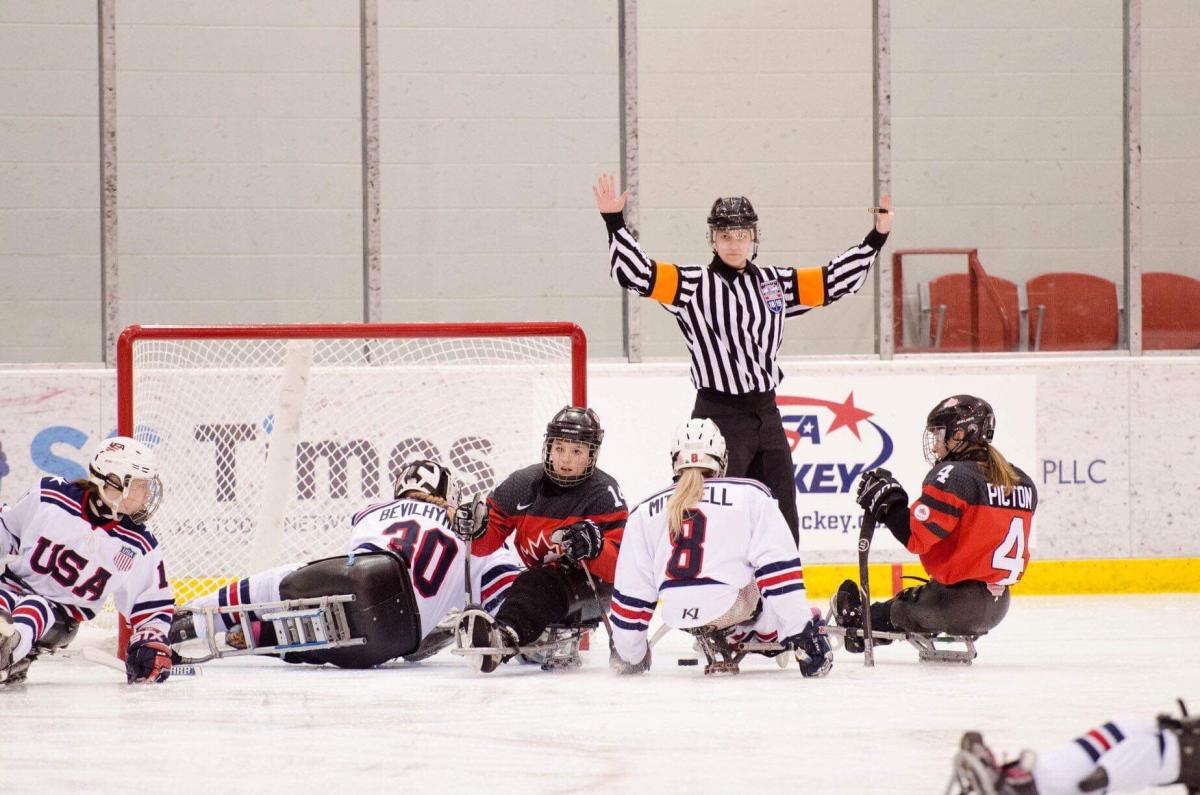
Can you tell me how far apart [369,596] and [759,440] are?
55.6 inches

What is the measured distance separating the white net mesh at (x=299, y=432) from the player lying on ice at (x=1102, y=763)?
3.91 meters

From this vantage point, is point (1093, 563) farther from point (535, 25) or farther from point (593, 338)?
point (535, 25)

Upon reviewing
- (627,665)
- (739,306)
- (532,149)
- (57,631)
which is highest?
(532,149)

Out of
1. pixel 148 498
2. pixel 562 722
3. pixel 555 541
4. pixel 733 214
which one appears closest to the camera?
pixel 562 722

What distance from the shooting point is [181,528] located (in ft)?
20.3

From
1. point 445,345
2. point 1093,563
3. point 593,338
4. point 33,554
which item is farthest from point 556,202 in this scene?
point 33,554

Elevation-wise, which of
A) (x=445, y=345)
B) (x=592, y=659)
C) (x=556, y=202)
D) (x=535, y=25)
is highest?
(x=535, y=25)

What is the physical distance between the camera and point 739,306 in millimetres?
5527

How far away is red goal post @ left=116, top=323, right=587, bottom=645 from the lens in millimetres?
6098

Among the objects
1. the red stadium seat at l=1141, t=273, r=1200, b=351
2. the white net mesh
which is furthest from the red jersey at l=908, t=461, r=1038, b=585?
the red stadium seat at l=1141, t=273, r=1200, b=351

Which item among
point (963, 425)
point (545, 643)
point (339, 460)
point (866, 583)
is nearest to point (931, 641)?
point (866, 583)

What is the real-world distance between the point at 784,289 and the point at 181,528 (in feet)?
8.04

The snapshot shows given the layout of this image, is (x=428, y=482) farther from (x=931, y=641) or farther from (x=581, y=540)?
(x=931, y=641)

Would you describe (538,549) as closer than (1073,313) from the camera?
Yes
